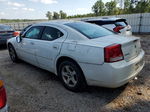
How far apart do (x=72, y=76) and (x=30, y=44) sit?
1.72 metres

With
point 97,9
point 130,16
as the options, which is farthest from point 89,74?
point 97,9

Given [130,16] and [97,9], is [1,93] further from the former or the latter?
[97,9]

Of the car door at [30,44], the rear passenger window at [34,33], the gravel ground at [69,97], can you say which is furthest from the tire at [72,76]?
the rear passenger window at [34,33]

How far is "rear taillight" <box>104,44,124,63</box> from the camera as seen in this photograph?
94.9 inches

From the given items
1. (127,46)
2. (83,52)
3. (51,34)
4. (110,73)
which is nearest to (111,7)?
(51,34)

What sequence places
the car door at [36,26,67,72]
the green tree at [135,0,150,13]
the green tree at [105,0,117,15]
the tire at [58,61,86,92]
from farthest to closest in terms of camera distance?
the green tree at [105,0,117,15] < the green tree at [135,0,150,13] < the car door at [36,26,67,72] < the tire at [58,61,86,92]

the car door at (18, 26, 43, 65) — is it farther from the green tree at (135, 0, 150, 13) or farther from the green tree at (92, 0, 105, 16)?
the green tree at (92, 0, 105, 16)

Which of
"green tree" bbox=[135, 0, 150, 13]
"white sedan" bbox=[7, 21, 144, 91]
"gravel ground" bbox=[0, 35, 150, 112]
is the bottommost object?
"gravel ground" bbox=[0, 35, 150, 112]

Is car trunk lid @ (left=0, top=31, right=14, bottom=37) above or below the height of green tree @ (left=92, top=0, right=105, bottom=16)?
below

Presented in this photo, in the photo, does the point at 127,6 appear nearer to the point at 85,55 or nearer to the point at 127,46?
the point at 127,46

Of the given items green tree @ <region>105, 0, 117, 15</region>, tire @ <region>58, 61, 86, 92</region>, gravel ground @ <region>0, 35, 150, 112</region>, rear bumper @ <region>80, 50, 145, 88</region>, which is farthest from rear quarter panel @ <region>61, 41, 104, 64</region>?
green tree @ <region>105, 0, 117, 15</region>

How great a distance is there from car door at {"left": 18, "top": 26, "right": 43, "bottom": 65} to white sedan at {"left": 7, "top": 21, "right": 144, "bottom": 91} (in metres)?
0.03

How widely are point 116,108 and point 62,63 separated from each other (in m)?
1.40

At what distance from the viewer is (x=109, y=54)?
2414mm
